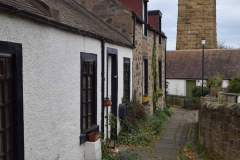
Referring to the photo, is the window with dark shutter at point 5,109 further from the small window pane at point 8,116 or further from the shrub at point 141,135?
the shrub at point 141,135

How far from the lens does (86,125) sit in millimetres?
7531

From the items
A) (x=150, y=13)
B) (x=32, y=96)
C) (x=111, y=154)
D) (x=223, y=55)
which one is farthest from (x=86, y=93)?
(x=223, y=55)

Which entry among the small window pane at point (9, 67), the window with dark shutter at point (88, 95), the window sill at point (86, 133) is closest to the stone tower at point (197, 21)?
the window with dark shutter at point (88, 95)

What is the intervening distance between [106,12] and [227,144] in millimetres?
6998

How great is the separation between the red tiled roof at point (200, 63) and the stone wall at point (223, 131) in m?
19.0

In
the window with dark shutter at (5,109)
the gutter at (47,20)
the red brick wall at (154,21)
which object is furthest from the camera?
the red brick wall at (154,21)

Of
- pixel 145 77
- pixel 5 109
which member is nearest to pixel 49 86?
pixel 5 109

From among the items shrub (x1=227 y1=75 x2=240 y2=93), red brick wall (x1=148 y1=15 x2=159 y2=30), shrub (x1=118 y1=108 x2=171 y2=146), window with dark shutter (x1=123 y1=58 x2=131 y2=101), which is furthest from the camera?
red brick wall (x1=148 y1=15 x2=159 y2=30)

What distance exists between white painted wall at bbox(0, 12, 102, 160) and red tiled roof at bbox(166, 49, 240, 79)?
22935 mm

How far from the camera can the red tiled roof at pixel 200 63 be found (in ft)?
92.4

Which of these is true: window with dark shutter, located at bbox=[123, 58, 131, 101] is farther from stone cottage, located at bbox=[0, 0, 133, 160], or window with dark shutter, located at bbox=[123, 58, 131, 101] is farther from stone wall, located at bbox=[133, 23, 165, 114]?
stone cottage, located at bbox=[0, 0, 133, 160]

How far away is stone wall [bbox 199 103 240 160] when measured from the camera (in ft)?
23.1

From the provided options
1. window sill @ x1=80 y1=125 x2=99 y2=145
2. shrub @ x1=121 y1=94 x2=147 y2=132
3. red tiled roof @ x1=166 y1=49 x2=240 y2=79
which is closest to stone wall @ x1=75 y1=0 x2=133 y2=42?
shrub @ x1=121 y1=94 x2=147 y2=132

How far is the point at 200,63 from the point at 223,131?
23039 millimetres
